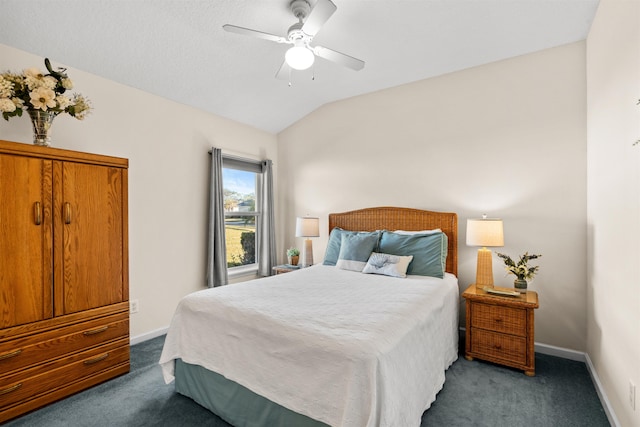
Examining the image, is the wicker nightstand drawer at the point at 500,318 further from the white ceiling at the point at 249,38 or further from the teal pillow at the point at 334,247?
the white ceiling at the point at 249,38

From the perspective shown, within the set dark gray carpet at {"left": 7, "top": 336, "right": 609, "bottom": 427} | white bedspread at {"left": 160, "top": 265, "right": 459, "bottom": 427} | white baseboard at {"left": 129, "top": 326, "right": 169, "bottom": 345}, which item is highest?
white bedspread at {"left": 160, "top": 265, "right": 459, "bottom": 427}

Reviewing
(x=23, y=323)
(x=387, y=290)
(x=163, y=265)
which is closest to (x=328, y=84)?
(x=387, y=290)

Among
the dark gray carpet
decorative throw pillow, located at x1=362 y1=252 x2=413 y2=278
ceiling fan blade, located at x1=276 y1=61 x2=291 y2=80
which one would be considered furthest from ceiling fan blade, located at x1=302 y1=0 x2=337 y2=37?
the dark gray carpet

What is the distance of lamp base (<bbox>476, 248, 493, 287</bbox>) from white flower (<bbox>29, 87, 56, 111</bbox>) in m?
3.66

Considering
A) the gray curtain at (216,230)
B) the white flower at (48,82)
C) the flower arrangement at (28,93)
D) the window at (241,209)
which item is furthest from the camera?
the window at (241,209)

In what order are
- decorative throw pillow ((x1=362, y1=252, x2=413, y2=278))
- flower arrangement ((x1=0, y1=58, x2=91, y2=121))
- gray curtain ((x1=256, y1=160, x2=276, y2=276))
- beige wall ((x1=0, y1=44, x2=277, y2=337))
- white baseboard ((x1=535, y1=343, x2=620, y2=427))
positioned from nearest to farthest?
1. white baseboard ((x1=535, y1=343, x2=620, y2=427))
2. flower arrangement ((x1=0, y1=58, x2=91, y2=121))
3. beige wall ((x1=0, y1=44, x2=277, y2=337))
4. decorative throw pillow ((x1=362, y1=252, x2=413, y2=278))
5. gray curtain ((x1=256, y1=160, x2=276, y2=276))

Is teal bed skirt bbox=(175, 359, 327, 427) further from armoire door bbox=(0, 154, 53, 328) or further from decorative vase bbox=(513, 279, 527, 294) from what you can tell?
decorative vase bbox=(513, 279, 527, 294)

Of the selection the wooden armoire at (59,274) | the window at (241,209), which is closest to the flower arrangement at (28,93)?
the wooden armoire at (59,274)

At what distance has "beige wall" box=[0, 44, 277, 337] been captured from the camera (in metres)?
2.83

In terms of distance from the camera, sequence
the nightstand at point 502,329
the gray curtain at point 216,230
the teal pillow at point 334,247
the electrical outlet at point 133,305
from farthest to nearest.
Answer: the gray curtain at point 216,230, the teal pillow at point 334,247, the electrical outlet at point 133,305, the nightstand at point 502,329

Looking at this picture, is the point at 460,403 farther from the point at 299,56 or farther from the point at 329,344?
the point at 299,56

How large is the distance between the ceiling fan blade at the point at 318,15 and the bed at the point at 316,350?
1.81 meters

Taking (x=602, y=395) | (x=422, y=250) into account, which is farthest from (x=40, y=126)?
(x=602, y=395)

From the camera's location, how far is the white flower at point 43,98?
210 cm
